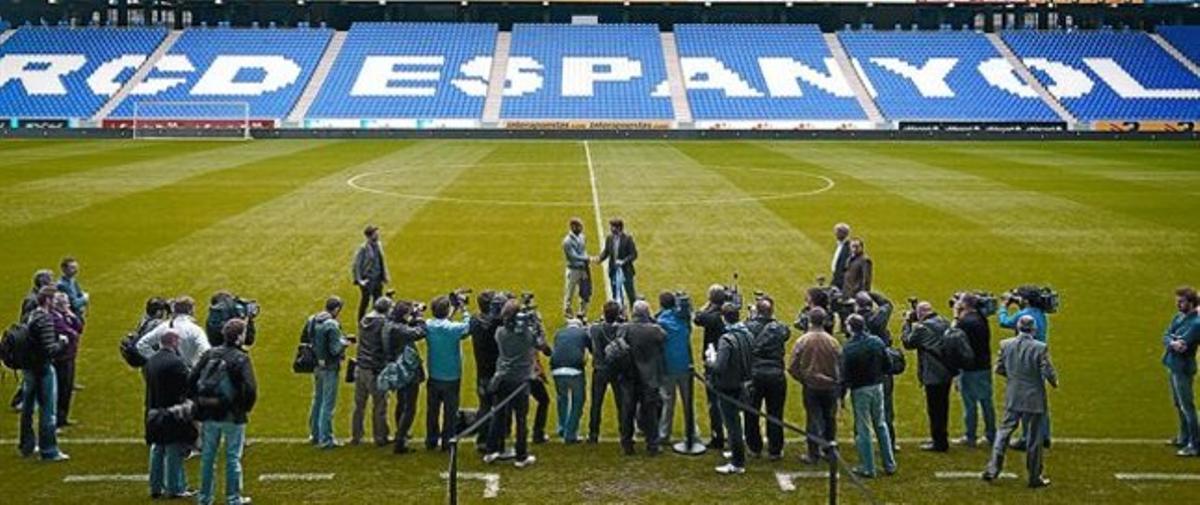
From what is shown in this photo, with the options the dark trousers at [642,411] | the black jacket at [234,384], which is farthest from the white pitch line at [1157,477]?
the black jacket at [234,384]

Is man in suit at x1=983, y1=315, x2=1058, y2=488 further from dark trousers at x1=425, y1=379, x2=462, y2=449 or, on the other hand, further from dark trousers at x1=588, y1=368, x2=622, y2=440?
dark trousers at x1=425, y1=379, x2=462, y2=449

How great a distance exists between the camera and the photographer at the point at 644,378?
13680mm

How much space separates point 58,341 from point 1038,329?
10812 mm

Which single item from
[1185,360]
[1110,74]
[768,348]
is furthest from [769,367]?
[1110,74]

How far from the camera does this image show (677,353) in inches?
554

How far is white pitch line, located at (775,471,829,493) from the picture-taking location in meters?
12.7

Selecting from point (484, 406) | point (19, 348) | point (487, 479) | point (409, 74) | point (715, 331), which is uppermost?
point (409, 74)

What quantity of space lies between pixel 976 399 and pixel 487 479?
5.46 meters

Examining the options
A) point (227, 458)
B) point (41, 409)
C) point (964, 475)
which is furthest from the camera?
point (41, 409)

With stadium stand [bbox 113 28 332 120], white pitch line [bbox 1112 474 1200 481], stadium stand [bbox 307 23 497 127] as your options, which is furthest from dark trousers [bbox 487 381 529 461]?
stadium stand [bbox 113 28 332 120]

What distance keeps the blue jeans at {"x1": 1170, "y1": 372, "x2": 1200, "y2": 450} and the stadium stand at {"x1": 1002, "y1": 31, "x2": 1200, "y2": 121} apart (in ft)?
207

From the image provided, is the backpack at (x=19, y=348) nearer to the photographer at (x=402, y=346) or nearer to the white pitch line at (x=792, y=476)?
the photographer at (x=402, y=346)

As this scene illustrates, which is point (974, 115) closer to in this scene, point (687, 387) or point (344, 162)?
point (344, 162)

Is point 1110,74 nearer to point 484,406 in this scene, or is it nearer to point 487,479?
point 484,406
